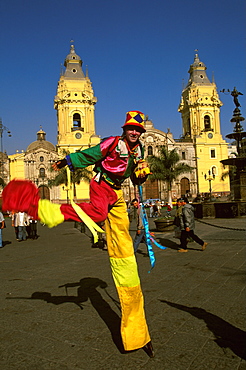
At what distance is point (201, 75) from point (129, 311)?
2619 inches

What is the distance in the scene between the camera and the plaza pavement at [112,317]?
2.99m

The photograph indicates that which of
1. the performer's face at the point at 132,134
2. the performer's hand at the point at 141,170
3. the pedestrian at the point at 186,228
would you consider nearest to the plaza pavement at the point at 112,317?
the pedestrian at the point at 186,228

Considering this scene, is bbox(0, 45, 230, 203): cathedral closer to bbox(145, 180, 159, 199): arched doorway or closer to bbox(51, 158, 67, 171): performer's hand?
bbox(145, 180, 159, 199): arched doorway

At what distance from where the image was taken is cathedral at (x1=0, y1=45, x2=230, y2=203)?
185 ft

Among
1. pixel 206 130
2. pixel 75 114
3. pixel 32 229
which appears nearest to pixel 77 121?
pixel 75 114

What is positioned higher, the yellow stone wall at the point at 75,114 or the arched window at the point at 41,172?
the yellow stone wall at the point at 75,114

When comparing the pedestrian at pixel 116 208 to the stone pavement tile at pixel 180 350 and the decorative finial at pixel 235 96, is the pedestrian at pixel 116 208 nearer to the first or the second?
the stone pavement tile at pixel 180 350

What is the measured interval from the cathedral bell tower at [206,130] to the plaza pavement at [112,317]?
177 ft

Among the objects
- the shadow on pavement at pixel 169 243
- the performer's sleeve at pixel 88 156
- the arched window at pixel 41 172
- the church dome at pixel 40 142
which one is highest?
the church dome at pixel 40 142

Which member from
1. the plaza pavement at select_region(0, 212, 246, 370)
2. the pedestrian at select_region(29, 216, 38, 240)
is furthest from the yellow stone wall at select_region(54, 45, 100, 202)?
the plaza pavement at select_region(0, 212, 246, 370)

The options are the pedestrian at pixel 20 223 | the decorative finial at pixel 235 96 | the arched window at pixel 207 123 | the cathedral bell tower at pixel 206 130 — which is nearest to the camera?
the pedestrian at pixel 20 223

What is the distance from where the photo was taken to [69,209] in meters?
2.94

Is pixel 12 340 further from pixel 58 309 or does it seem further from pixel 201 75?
pixel 201 75

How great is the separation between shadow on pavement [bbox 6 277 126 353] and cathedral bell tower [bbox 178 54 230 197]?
181 ft
